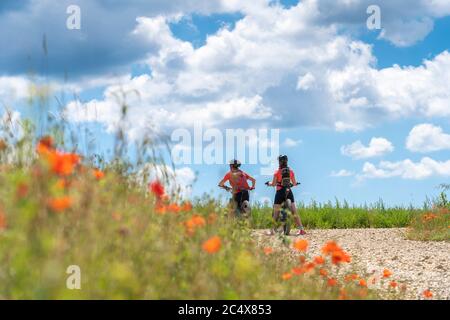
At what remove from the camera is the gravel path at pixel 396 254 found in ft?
27.8

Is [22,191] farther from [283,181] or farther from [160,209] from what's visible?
[283,181]

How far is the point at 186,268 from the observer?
13.4 ft

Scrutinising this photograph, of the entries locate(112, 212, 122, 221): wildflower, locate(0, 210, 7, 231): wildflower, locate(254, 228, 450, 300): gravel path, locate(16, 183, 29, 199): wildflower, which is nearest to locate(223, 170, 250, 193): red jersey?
locate(254, 228, 450, 300): gravel path

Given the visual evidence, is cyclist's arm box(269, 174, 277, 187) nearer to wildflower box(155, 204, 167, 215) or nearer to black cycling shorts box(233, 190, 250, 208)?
black cycling shorts box(233, 190, 250, 208)

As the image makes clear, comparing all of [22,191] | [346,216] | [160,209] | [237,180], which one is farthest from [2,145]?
[346,216]

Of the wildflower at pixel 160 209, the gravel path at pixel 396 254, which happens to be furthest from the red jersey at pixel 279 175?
the wildflower at pixel 160 209

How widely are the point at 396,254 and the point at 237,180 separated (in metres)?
3.87

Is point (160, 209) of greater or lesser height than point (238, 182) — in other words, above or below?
below

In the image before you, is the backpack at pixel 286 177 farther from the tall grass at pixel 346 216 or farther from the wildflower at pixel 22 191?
the wildflower at pixel 22 191

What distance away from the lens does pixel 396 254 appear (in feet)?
38.0

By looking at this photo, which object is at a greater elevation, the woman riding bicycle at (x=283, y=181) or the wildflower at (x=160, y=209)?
the woman riding bicycle at (x=283, y=181)

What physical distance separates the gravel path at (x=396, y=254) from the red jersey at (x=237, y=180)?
1.39m
